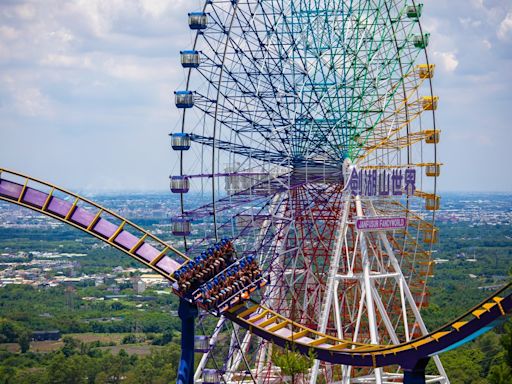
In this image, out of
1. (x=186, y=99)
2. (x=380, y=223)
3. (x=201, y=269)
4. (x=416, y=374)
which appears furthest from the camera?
(x=186, y=99)

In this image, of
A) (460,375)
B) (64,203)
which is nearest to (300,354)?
(64,203)

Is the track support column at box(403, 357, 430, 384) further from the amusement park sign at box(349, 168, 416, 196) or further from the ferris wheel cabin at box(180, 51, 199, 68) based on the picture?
the ferris wheel cabin at box(180, 51, 199, 68)

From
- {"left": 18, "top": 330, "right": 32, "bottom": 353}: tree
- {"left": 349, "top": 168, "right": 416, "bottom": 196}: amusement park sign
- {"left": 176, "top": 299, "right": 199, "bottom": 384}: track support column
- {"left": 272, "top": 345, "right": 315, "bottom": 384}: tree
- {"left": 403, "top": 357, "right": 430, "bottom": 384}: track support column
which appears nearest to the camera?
{"left": 403, "top": 357, "right": 430, "bottom": 384}: track support column

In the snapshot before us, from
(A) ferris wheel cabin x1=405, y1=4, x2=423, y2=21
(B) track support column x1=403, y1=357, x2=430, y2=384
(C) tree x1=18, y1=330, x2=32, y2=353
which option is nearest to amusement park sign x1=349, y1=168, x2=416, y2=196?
(A) ferris wheel cabin x1=405, y1=4, x2=423, y2=21

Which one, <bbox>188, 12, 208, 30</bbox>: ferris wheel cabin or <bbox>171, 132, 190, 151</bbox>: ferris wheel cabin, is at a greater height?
<bbox>188, 12, 208, 30</bbox>: ferris wheel cabin

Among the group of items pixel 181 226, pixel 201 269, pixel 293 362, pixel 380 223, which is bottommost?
pixel 293 362

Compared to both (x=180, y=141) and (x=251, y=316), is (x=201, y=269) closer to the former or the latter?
(x=251, y=316)

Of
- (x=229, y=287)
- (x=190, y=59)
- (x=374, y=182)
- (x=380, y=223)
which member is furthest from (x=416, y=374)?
(x=190, y=59)
